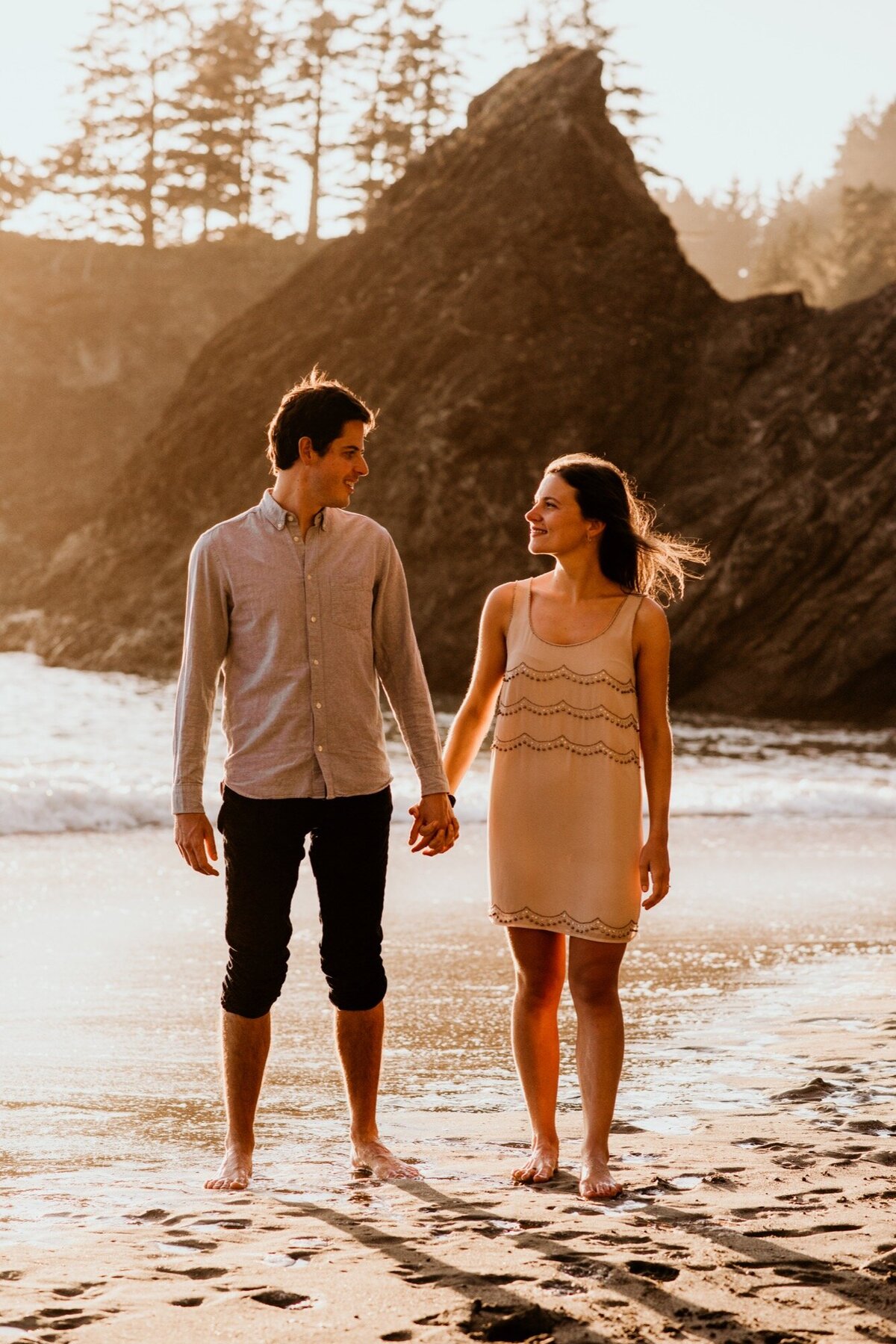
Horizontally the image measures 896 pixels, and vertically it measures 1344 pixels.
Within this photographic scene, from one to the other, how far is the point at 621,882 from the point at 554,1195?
699mm

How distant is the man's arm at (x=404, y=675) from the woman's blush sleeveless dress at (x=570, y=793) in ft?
0.63

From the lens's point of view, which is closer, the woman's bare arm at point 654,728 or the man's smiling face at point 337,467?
the woman's bare arm at point 654,728

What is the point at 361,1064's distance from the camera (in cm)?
340

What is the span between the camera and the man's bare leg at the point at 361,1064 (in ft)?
10.9

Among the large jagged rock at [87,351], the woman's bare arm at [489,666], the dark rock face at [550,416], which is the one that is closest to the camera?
the woman's bare arm at [489,666]

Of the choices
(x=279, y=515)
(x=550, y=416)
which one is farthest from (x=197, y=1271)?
(x=550, y=416)

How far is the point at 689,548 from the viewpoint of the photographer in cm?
374

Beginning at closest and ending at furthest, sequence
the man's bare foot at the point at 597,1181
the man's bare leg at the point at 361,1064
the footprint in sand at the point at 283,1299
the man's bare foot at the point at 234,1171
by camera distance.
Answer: the footprint in sand at the point at 283,1299 < the man's bare foot at the point at 597,1181 < the man's bare foot at the point at 234,1171 < the man's bare leg at the point at 361,1064

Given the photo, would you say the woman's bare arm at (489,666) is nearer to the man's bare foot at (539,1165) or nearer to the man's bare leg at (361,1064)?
the man's bare leg at (361,1064)

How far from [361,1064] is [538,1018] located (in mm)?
451

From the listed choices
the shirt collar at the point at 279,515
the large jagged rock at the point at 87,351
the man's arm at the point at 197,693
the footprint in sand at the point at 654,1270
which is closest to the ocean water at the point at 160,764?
the man's arm at the point at 197,693

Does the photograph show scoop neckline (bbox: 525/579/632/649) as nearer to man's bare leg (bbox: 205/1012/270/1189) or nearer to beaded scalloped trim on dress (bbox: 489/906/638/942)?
beaded scalloped trim on dress (bbox: 489/906/638/942)

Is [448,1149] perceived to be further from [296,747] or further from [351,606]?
[351,606]

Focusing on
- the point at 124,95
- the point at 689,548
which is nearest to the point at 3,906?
the point at 689,548
